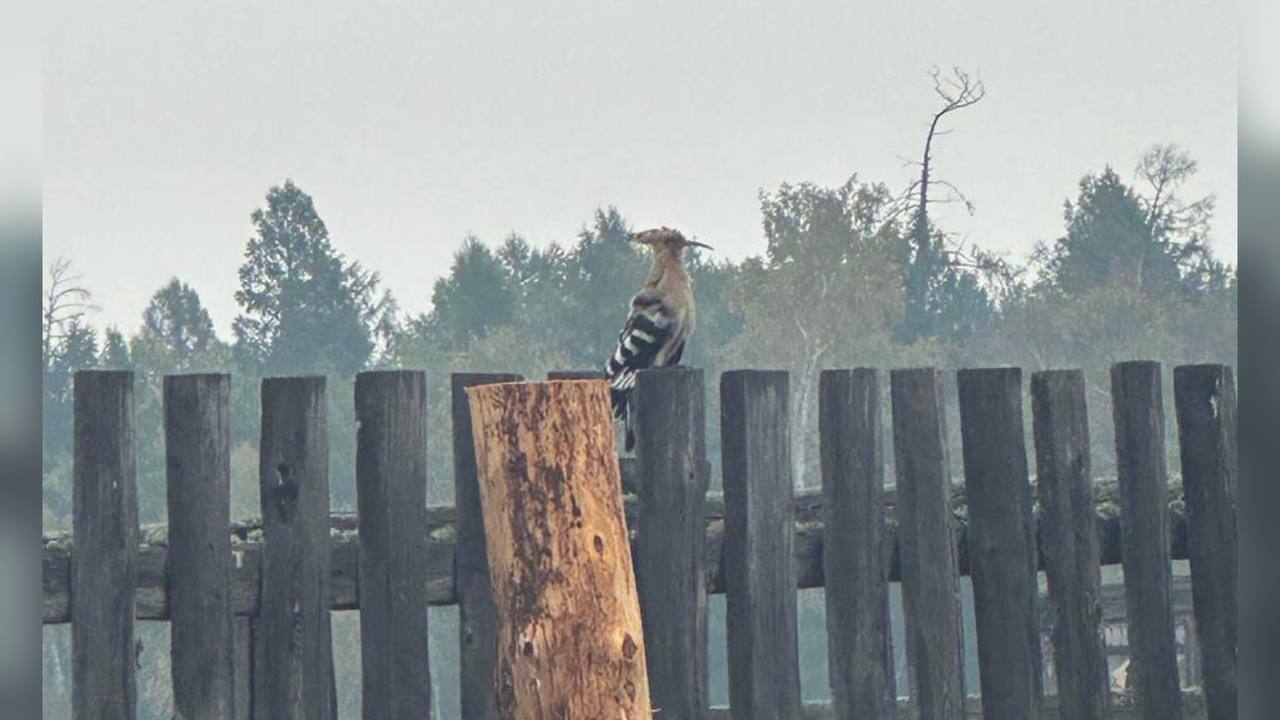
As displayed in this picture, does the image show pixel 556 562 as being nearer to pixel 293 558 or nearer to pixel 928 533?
pixel 293 558

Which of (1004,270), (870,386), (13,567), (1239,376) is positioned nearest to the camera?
(13,567)

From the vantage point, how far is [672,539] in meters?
5.62

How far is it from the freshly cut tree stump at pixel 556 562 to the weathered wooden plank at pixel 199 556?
128cm

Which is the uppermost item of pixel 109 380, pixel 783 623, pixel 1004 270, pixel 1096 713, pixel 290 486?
pixel 1004 270

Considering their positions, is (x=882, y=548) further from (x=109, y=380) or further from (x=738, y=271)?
(x=738, y=271)

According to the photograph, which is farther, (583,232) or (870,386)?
(583,232)

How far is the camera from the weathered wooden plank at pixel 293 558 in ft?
17.9

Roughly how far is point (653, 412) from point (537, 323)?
48.7 meters

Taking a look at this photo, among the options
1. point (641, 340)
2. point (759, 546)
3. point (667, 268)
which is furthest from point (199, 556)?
point (667, 268)

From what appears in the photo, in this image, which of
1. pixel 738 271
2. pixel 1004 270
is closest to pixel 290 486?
pixel 1004 270

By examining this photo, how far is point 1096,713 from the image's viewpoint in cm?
619

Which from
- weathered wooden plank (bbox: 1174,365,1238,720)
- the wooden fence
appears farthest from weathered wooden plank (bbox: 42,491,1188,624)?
weathered wooden plank (bbox: 1174,365,1238,720)

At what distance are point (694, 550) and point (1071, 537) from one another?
1488 millimetres

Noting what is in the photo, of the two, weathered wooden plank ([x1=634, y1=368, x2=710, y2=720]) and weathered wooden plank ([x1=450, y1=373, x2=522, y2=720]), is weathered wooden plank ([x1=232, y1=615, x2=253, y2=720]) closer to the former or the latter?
weathered wooden plank ([x1=450, y1=373, x2=522, y2=720])
